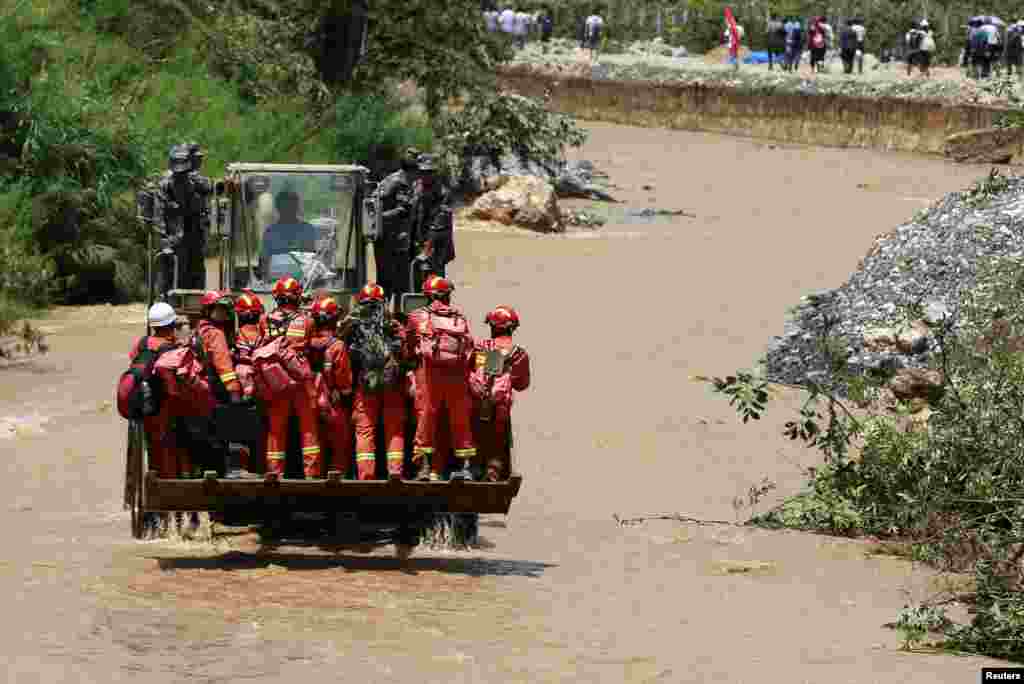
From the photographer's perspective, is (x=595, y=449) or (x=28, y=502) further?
(x=595, y=449)

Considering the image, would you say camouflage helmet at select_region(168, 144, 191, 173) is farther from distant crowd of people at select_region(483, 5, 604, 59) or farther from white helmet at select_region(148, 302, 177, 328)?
distant crowd of people at select_region(483, 5, 604, 59)

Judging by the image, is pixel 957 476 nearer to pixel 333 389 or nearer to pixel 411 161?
pixel 333 389

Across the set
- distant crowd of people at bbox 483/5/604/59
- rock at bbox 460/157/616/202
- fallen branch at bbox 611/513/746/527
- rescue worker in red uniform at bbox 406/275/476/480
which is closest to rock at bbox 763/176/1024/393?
fallen branch at bbox 611/513/746/527

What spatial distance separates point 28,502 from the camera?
1498 centimetres

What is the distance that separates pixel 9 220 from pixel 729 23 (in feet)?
132

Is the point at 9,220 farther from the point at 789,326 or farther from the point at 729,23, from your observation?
the point at 729,23

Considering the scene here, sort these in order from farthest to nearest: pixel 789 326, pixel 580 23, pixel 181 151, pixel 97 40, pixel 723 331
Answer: pixel 580 23, pixel 97 40, pixel 723 331, pixel 789 326, pixel 181 151

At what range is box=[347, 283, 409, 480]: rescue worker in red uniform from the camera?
1252 centimetres

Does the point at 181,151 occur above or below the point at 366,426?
above

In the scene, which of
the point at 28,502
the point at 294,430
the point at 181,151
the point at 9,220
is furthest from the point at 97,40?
the point at 294,430

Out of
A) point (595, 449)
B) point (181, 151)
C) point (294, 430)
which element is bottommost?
point (595, 449)

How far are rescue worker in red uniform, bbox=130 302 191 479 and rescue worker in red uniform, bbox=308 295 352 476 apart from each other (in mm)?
857

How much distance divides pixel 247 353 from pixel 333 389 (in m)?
0.57

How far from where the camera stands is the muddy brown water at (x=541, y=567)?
10516mm
